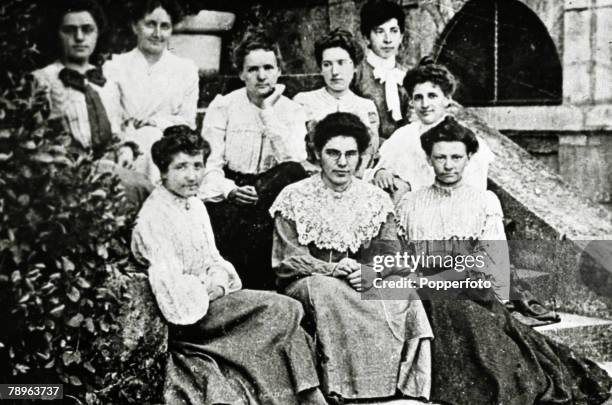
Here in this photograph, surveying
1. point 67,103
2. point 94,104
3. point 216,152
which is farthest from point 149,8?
point 216,152

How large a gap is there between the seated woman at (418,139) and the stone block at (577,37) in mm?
1581

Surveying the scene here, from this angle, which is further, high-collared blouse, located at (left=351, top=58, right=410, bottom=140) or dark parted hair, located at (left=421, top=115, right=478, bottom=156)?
high-collared blouse, located at (left=351, top=58, right=410, bottom=140)

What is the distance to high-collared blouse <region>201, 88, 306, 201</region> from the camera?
5930 mm

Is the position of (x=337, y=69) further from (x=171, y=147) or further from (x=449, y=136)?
(x=171, y=147)

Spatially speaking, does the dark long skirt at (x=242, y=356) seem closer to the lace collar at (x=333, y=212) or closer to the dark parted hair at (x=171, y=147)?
the lace collar at (x=333, y=212)

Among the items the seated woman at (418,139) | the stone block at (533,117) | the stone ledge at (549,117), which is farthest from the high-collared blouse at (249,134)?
the stone block at (533,117)

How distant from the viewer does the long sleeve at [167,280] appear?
4938 mm

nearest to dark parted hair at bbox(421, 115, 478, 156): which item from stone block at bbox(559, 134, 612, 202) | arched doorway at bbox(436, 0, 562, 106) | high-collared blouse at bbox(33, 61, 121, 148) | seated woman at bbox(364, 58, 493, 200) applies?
seated woman at bbox(364, 58, 493, 200)

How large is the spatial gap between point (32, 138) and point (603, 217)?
3.74 meters

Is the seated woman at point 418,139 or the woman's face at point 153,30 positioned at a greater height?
the woman's face at point 153,30

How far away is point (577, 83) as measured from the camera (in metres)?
7.40

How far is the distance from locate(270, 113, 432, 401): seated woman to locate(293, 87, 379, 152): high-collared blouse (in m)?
0.38

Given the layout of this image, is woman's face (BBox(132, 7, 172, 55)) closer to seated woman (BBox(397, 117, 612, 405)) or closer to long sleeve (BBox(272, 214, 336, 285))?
long sleeve (BBox(272, 214, 336, 285))

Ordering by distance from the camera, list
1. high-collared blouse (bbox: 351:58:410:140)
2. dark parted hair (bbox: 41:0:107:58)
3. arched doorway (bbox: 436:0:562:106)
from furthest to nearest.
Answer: arched doorway (bbox: 436:0:562:106) < high-collared blouse (bbox: 351:58:410:140) < dark parted hair (bbox: 41:0:107:58)
